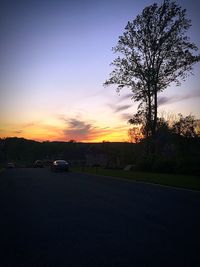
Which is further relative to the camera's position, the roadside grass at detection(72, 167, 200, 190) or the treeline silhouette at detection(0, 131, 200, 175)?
the treeline silhouette at detection(0, 131, 200, 175)

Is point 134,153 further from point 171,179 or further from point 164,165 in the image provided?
point 171,179

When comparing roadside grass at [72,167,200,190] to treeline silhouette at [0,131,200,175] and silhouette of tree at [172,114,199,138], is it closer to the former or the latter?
treeline silhouette at [0,131,200,175]

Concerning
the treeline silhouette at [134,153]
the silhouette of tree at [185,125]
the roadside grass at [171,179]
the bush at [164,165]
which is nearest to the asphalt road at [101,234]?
the roadside grass at [171,179]

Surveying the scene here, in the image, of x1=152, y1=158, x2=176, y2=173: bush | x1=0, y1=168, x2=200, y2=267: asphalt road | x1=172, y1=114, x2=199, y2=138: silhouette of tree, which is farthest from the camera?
x1=172, y1=114, x2=199, y2=138: silhouette of tree

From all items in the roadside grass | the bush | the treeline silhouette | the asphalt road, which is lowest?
the asphalt road

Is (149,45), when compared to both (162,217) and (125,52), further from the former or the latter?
(162,217)

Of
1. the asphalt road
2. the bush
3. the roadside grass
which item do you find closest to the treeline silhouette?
the bush

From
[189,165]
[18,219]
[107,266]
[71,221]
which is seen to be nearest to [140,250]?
[107,266]

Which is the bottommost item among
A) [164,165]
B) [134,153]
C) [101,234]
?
[101,234]

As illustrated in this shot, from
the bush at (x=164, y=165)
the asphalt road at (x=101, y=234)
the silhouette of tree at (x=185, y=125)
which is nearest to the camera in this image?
the asphalt road at (x=101, y=234)

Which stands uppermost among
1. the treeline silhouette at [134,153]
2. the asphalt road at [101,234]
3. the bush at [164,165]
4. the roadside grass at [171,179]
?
the treeline silhouette at [134,153]

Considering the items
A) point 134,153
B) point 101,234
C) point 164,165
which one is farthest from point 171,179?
point 134,153

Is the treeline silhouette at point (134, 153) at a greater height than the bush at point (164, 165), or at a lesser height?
greater

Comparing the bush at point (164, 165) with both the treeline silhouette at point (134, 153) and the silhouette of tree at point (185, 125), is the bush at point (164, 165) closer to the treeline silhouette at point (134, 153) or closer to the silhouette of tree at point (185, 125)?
the treeline silhouette at point (134, 153)
